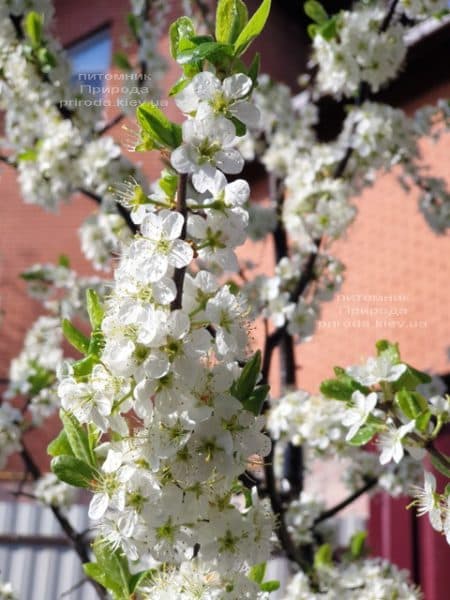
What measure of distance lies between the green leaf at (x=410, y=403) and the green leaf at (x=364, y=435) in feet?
0.16

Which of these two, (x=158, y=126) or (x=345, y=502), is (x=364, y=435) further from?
(x=345, y=502)

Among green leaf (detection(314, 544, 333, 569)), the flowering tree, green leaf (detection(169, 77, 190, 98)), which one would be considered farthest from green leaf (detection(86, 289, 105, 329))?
green leaf (detection(314, 544, 333, 569))

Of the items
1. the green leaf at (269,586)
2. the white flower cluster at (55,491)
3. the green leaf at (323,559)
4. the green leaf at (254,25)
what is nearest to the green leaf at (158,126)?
the green leaf at (254,25)

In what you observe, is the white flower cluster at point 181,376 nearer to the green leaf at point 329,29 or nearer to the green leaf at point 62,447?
the green leaf at point 62,447

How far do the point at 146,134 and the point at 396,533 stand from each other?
274 cm

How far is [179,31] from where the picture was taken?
0.91m

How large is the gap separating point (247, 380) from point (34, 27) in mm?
1500

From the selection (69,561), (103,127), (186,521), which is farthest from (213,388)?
(69,561)

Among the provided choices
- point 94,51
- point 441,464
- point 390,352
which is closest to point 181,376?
point 441,464

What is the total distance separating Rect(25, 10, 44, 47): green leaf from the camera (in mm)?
2017

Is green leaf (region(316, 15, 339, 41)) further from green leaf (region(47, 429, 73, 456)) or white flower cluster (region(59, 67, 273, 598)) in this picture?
green leaf (region(47, 429, 73, 456))

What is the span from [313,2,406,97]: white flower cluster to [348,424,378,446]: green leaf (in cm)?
135

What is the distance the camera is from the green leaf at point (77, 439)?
896mm

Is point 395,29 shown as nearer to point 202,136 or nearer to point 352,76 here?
point 352,76
